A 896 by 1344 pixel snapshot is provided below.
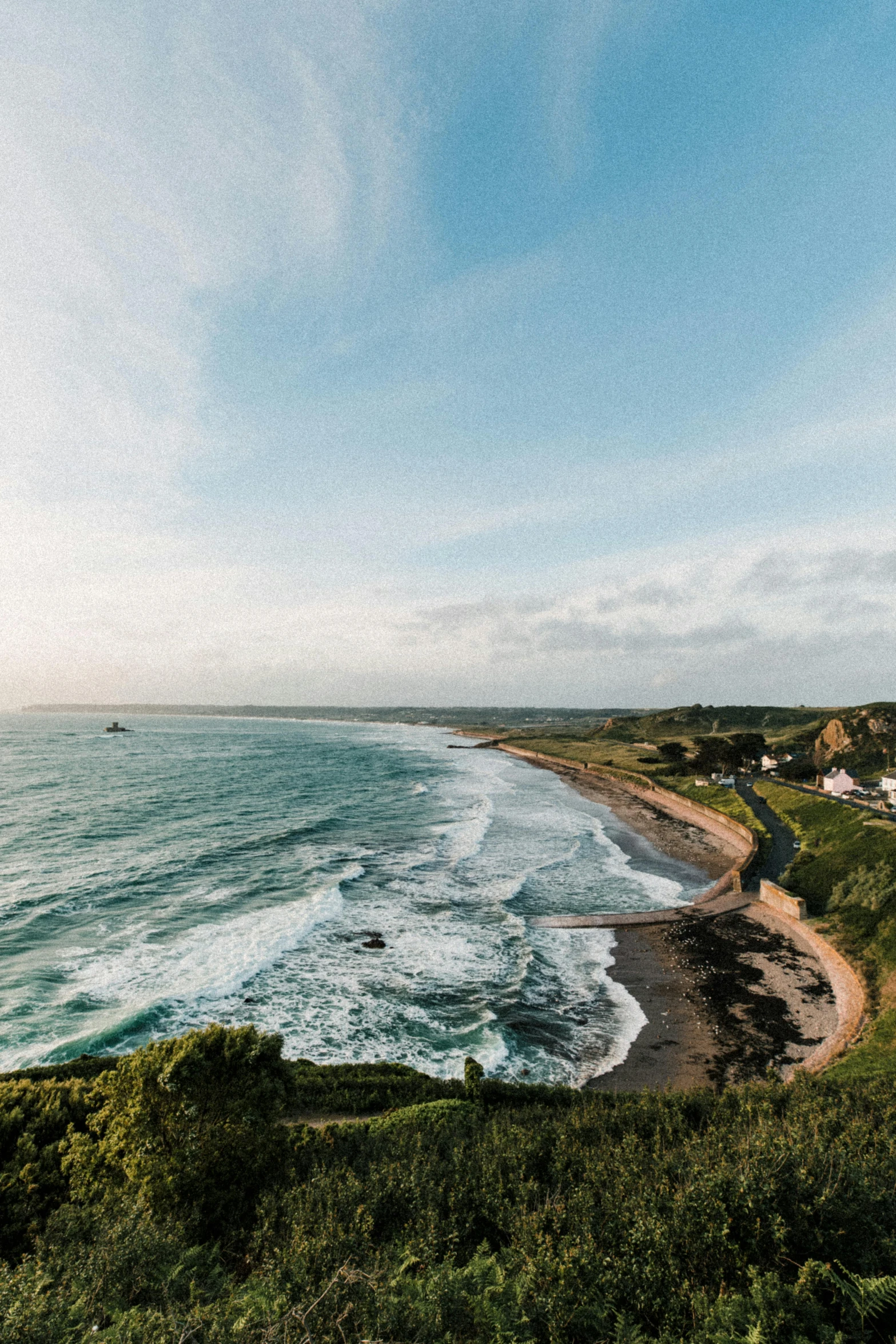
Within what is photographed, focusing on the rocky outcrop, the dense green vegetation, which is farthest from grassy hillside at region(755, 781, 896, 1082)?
the rocky outcrop

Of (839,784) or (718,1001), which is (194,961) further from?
(839,784)

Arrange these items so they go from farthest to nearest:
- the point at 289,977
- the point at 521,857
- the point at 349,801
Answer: the point at 349,801 → the point at 521,857 → the point at 289,977

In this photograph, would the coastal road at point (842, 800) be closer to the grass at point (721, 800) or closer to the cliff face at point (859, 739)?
the grass at point (721, 800)

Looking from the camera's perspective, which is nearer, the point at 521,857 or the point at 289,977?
the point at 289,977

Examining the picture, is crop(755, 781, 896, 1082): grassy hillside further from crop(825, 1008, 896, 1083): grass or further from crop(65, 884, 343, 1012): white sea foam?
crop(65, 884, 343, 1012): white sea foam

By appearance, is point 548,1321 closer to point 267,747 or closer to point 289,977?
point 289,977

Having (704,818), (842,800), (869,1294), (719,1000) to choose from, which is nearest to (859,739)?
(842,800)

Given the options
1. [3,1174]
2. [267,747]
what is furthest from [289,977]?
[267,747]

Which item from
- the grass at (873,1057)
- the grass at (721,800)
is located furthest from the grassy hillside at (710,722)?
the grass at (873,1057)
